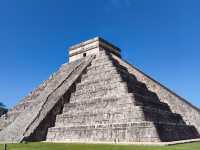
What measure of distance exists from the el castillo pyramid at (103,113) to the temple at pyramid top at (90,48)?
5.59m

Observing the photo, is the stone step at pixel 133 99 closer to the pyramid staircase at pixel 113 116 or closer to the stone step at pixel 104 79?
the pyramid staircase at pixel 113 116

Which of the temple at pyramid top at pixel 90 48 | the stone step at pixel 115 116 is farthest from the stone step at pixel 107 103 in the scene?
the temple at pyramid top at pixel 90 48

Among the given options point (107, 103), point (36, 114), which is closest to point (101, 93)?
point (107, 103)

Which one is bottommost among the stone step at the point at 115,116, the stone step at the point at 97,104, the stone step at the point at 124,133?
the stone step at the point at 124,133

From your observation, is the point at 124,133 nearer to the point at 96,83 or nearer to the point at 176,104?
the point at 96,83

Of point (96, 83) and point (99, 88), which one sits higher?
point (96, 83)

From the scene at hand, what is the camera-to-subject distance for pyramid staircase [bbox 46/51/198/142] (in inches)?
612

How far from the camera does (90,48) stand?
30969 mm

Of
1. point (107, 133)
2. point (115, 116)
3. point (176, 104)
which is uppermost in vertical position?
point (176, 104)

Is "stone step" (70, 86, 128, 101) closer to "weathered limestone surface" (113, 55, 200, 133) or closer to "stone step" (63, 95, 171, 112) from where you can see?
"stone step" (63, 95, 171, 112)

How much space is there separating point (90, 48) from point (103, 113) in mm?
14610

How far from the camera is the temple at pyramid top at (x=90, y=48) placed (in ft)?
99.9

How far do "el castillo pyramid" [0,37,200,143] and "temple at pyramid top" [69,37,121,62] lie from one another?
18.3 feet

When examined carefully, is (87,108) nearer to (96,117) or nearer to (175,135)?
(96,117)
